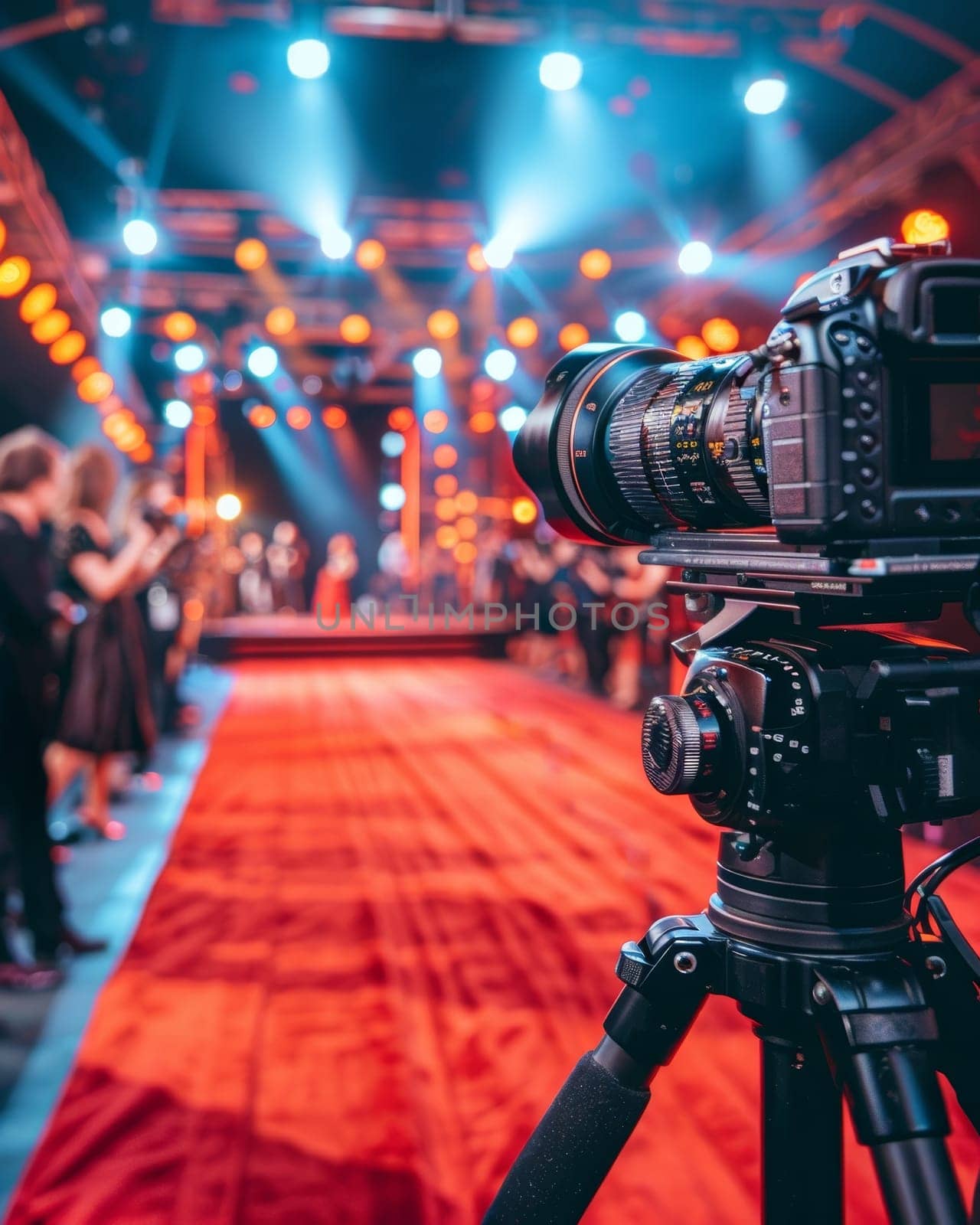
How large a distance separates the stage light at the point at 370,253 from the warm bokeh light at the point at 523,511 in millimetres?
2242

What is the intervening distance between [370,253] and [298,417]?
6.54m

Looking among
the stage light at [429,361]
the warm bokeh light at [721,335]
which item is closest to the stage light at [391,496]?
the stage light at [429,361]

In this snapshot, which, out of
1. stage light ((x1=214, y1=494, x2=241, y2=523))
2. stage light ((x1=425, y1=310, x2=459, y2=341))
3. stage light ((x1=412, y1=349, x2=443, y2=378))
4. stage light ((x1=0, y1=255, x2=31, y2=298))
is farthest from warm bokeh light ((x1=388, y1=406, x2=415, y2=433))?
stage light ((x1=0, y1=255, x2=31, y2=298))

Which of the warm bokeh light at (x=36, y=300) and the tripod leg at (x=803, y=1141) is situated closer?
the tripod leg at (x=803, y=1141)

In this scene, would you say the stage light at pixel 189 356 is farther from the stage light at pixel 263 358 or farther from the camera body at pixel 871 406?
the camera body at pixel 871 406

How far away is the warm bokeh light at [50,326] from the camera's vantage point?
7.06m

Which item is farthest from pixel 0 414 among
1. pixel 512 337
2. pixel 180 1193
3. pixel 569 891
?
pixel 180 1193

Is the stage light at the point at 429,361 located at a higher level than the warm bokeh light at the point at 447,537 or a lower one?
higher

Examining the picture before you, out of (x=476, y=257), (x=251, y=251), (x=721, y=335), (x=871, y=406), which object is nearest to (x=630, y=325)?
(x=721, y=335)

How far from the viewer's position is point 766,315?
7121 millimetres

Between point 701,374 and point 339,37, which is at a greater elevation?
point 339,37

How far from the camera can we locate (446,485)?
13.2 metres

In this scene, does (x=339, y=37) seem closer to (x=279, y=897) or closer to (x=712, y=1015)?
(x=279, y=897)

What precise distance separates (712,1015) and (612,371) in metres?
1.52
